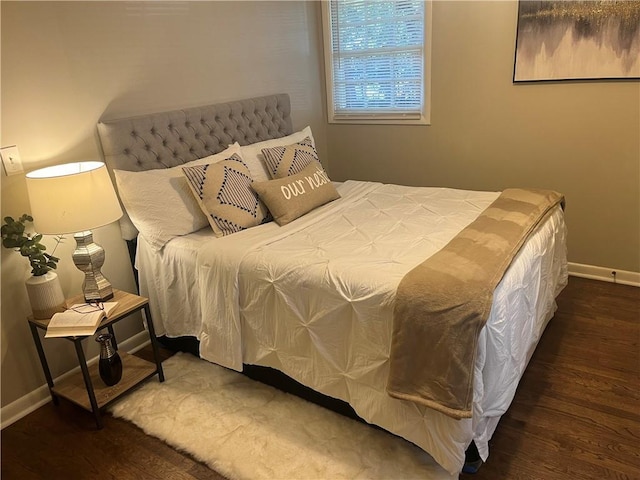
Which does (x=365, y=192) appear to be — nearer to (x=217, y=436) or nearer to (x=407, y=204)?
(x=407, y=204)

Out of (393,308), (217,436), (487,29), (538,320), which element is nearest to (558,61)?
(487,29)

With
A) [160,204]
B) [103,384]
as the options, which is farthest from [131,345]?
[160,204]

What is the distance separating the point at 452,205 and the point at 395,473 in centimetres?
147

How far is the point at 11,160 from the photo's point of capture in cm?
207

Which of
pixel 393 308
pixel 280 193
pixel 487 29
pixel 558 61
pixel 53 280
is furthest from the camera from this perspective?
pixel 487 29

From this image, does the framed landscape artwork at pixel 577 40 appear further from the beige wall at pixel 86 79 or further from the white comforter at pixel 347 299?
the beige wall at pixel 86 79

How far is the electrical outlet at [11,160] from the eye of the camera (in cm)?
204

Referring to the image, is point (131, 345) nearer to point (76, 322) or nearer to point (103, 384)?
point (103, 384)

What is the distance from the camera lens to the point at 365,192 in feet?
9.88

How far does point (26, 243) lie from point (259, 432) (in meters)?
1.33

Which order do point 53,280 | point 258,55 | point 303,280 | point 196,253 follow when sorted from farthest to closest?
1. point 258,55
2. point 196,253
3. point 53,280
4. point 303,280

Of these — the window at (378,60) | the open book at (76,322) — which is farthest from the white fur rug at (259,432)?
the window at (378,60)

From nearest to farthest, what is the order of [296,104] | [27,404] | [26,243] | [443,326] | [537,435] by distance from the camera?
[443,326] → [537,435] → [26,243] → [27,404] → [296,104]

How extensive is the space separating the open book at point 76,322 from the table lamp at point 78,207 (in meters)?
0.13
